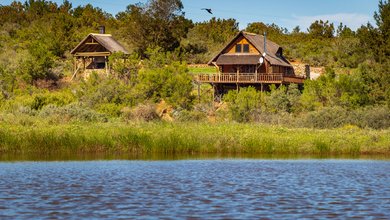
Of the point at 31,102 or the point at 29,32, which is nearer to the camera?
the point at 31,102

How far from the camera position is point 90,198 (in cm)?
2269

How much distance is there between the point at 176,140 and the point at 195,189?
579 inches

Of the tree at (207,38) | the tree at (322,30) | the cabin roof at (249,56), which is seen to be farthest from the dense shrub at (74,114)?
the tree at (322,30)

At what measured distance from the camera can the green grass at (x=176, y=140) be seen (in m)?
38.2

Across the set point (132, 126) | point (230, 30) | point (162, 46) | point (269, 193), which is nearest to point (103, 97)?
point (132, 126)

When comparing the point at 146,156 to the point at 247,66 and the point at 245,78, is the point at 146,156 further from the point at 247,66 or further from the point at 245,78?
the point at 247,66

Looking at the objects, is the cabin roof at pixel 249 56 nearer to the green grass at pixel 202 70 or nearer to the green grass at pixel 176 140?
the green grass at pixel 202 70

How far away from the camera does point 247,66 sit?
70188 mm

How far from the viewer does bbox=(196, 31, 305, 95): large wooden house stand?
66.8 metres

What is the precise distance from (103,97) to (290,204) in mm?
37419

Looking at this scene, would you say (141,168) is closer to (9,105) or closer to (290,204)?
(290,204)

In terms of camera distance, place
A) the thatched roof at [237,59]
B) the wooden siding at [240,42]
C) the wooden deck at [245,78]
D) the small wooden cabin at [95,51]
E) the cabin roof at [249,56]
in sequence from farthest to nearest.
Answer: the small wooden cabin at [95,51] < the wooden siding at [240,42] < the cabin roof at [249,56] < the thatched roof at [237,59] < the wooden deck at [245,78]

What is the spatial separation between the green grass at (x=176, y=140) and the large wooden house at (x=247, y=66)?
24.4 metres

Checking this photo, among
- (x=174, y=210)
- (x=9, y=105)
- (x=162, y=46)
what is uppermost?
(x=162, y=46)
